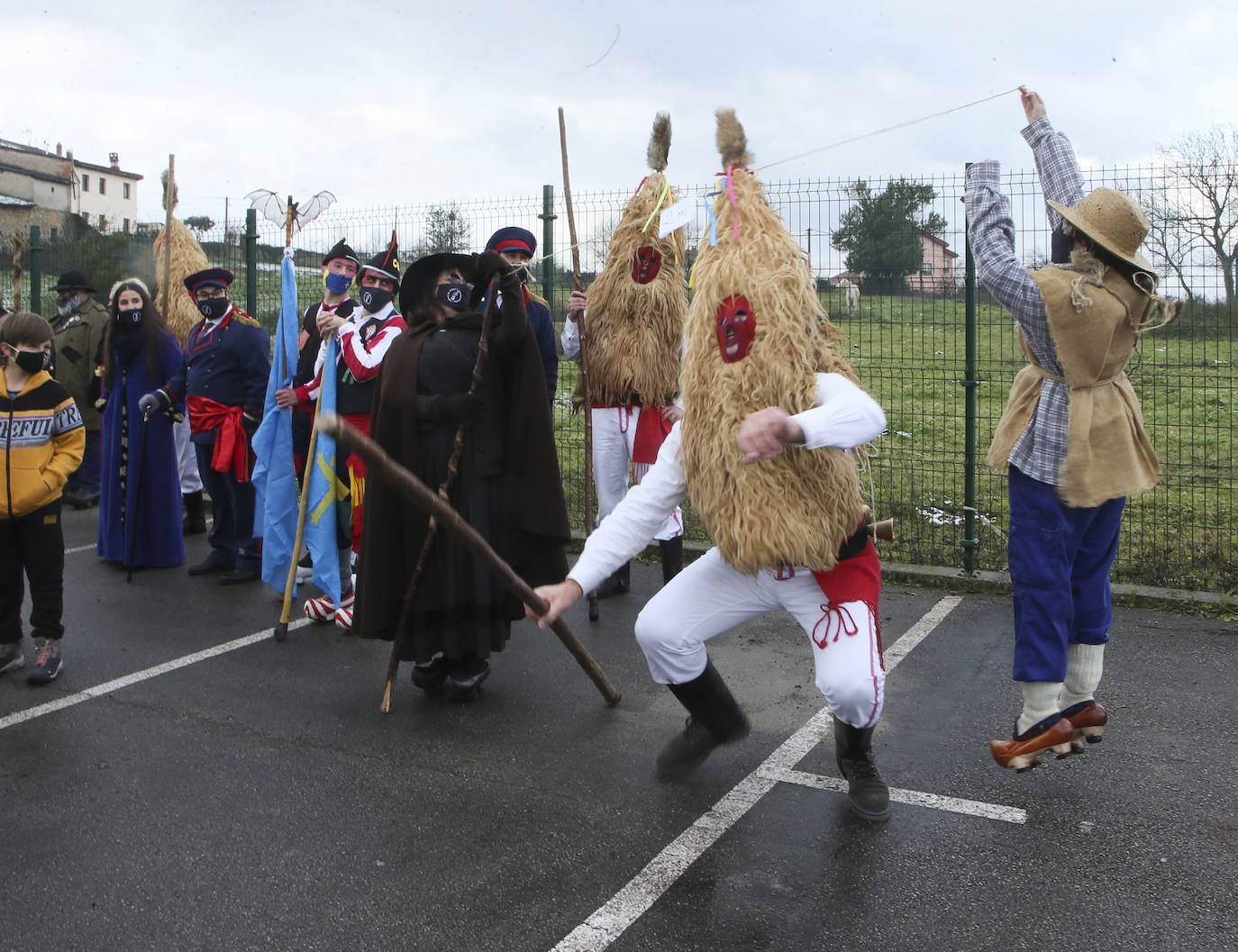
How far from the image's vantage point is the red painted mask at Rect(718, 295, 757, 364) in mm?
3471

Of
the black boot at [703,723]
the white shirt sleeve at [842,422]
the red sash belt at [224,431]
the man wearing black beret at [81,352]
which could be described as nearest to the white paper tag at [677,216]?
the white shirt sleeve at [842,422]

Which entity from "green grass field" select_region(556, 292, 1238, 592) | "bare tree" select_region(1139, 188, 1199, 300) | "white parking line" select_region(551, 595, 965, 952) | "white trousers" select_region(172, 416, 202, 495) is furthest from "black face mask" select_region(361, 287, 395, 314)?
"bare tree" select_region(1139, 188, 1199, 300)

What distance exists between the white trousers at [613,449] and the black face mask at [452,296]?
1.68m

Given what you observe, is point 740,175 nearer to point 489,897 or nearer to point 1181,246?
point 489,897

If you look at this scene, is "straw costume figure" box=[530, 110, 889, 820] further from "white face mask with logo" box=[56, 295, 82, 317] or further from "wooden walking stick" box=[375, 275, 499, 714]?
"white face mask with logo" box=[56, 295, 82, 317]

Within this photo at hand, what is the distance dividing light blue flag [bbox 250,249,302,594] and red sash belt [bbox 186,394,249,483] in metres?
0.72

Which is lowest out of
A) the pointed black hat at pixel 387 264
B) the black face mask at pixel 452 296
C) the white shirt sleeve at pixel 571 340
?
the white shirt sleeve at pixel 571 340

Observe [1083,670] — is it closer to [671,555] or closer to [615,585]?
[671,555]

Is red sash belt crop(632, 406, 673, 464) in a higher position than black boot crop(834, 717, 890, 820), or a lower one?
higher

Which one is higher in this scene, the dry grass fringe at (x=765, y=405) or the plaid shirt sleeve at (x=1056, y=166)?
the plaid shirt sleeve at (x=1056, y=166)

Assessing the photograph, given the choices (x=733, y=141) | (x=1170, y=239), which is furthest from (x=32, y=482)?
(x=1170, y=239)

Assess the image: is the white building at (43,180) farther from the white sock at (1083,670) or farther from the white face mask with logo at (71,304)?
the white sock at (1083,670)

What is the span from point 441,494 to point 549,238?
3937mm

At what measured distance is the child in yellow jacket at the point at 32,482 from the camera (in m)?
5.05
